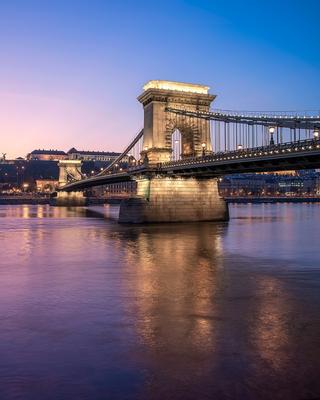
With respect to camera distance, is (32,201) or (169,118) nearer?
(169,118)

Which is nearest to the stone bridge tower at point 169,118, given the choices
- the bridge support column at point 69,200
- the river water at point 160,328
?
the river water at point 160,328

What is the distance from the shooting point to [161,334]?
11.0 meters

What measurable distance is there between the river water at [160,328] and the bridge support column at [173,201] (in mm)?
24266

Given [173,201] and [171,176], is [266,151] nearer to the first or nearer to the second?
[171,176]

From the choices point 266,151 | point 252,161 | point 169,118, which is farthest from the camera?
point 169,118

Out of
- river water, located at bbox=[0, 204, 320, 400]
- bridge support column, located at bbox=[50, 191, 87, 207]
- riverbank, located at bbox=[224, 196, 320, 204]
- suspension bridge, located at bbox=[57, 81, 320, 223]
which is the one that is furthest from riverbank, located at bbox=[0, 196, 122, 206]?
Answer: river water, located at bbox=[0, 204, 320, 400]

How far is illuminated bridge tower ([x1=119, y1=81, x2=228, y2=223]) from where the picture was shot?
49.4 meters

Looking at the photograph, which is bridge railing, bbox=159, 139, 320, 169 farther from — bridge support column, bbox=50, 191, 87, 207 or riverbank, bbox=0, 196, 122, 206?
riverbank, bbox=0, 196, 122, 206

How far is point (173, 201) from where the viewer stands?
4969 cm

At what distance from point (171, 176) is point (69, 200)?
254 feet

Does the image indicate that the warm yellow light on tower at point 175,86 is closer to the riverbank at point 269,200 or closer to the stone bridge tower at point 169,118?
the stone bridge tower at point 169,118

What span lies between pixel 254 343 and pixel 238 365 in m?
1.39

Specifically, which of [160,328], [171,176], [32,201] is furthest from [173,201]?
[32,201]

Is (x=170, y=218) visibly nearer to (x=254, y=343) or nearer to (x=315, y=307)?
(x=315, y=307)
